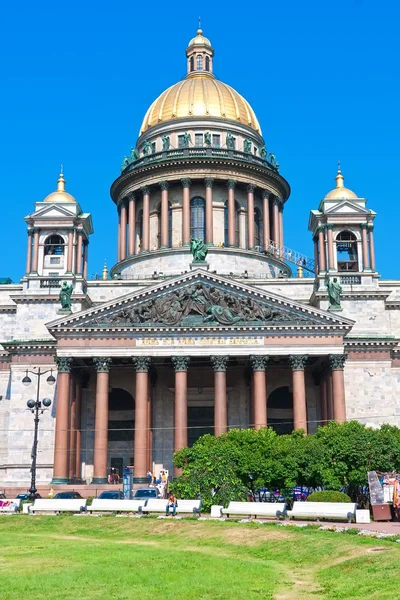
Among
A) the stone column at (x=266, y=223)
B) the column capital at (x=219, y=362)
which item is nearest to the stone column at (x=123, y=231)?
the stone column at (x=266, y=223)

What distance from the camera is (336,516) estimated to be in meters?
30.9

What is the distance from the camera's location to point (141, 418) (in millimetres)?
52781

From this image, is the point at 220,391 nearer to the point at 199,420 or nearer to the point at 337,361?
the point at 199,420

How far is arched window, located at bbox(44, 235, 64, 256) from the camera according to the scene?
64.6m

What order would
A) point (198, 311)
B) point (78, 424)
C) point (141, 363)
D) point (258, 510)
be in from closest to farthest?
point (258, 510) < point (141, 363) < point (198, 311) < point (78, 424)

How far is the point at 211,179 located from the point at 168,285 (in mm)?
22022

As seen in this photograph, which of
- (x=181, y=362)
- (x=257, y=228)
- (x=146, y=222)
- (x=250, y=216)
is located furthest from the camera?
(x=257, y=228)

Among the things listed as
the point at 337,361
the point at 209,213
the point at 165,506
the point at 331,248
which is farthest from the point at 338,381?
the point at 209,213

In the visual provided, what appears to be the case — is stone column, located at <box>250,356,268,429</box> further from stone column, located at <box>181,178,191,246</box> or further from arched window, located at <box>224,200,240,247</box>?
arched window, located at <box>224,200,240,247</box>

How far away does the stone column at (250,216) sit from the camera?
73500mm

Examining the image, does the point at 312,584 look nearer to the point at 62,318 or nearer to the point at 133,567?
the point at 133,567

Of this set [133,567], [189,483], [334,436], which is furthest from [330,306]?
[133,567]

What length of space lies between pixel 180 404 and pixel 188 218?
25.4 m

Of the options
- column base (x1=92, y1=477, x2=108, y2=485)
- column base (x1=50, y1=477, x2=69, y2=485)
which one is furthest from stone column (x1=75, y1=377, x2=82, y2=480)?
column base (x1=92, y1=477, x2=108, y2=485)
